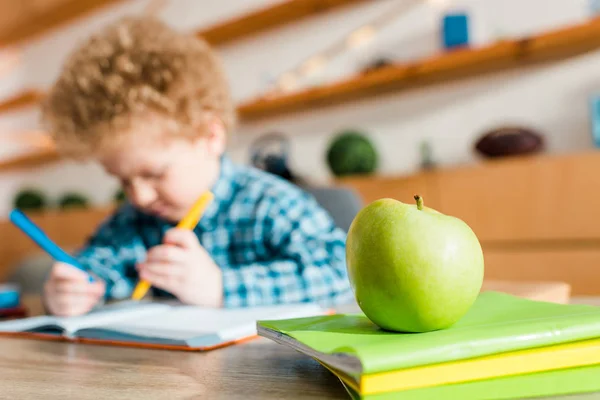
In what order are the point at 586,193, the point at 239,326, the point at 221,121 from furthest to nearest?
the point at 586,193
the point at 221,121
the point at 239,326

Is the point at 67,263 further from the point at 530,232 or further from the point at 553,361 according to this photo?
the point at 530,232

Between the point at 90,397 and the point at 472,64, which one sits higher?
the point at 472,64

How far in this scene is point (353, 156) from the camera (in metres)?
2.47

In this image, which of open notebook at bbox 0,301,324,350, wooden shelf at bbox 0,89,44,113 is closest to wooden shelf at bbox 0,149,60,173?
wooden shelf at bbox 0,89,44,113

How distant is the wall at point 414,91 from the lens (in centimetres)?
229

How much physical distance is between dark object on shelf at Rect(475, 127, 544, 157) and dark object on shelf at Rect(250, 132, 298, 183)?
2.34 ft

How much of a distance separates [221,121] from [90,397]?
0.77m

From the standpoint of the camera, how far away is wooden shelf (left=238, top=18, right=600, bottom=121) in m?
2.14

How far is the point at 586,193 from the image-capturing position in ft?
6.20

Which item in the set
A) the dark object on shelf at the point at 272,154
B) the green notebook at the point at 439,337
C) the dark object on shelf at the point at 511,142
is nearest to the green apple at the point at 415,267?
the green notebook at the point at 439,337

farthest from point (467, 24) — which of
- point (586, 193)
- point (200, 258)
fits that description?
point (200, 258)

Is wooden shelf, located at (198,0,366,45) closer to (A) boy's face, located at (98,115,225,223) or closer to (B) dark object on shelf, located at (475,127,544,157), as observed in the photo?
(B) dark object on shelf, located at (475,127,544,157)

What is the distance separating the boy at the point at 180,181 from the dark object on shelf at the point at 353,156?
1.31 meters

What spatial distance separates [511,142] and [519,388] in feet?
6.10
